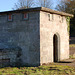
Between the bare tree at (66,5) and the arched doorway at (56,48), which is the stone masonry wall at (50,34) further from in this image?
the bare tree at (66,5)

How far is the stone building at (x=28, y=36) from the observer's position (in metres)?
10.4

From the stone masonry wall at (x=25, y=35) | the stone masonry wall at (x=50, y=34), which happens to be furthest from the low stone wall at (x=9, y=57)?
the stone masonry wall at (x=50, y=34)

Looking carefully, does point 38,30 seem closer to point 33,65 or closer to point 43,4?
point 33,65

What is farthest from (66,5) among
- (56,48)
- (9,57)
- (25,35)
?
(9,57)

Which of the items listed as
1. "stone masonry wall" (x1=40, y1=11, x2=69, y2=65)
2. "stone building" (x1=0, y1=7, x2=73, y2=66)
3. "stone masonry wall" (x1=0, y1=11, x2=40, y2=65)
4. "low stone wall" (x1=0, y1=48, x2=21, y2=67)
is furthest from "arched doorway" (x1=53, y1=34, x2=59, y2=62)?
"low stone wall" (x1=0, y1=48, x2=21, y2=67)

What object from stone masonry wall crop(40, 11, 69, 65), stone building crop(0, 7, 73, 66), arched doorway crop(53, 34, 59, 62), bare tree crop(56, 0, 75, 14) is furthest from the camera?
bare tree crop(56, 0, 75, 14)

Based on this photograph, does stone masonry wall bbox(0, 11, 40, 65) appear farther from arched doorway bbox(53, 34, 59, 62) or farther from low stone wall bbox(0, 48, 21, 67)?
arched doorway bbox(53, 34, 59, 62)

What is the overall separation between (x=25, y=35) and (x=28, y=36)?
23 cm

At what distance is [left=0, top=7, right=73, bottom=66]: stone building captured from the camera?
10.4 metres

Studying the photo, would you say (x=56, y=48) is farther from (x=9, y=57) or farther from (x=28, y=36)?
(x=9, y=57)

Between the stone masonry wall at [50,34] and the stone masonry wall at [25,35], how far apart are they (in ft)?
1.01

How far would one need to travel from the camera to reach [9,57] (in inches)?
416

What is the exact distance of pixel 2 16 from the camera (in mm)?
11758

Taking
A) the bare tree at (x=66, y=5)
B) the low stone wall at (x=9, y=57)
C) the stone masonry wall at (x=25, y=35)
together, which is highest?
the bare tree at (x=66, y=5)
